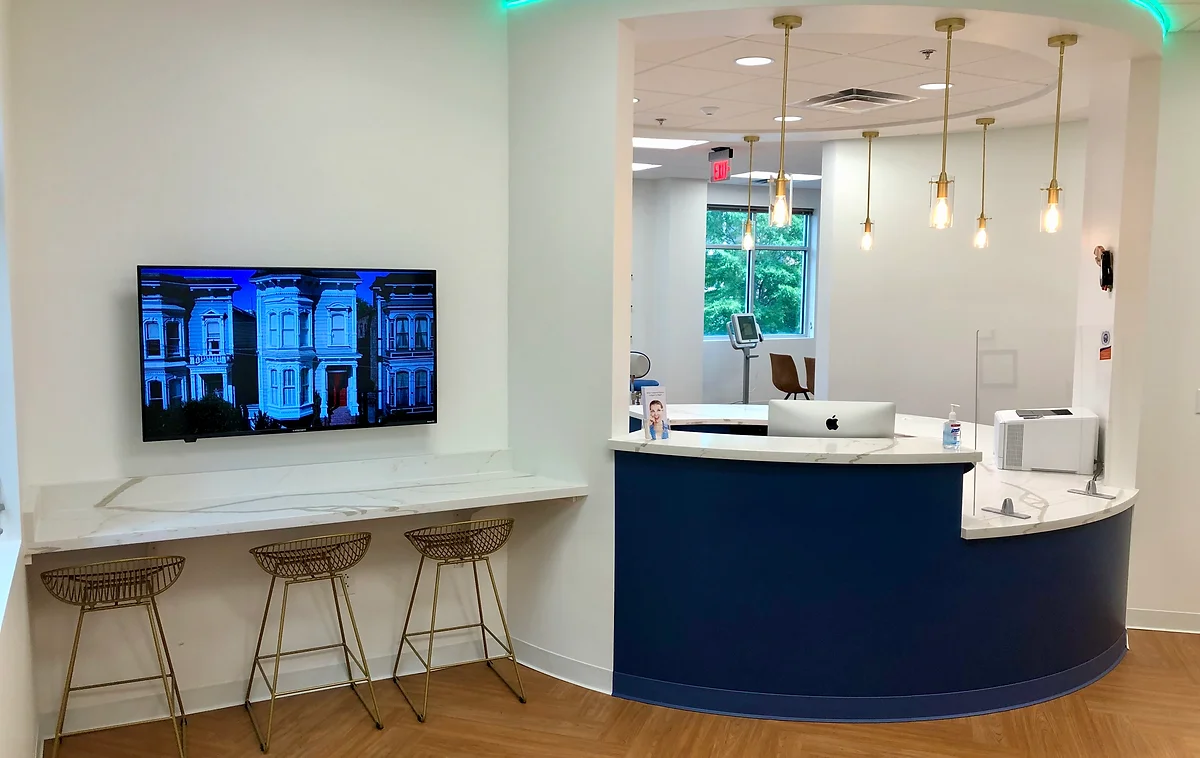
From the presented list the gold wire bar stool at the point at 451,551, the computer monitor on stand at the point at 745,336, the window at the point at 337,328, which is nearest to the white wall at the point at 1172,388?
the gold wire bar stool at the point at 451,551

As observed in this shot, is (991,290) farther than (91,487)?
Yes

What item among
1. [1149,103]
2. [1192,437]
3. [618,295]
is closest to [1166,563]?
[1192,437]

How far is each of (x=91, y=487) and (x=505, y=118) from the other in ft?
7.39

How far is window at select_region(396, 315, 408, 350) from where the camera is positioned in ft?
12.9

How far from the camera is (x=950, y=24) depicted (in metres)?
3.77

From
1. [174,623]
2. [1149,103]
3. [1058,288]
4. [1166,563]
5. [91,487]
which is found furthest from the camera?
[1058,288]

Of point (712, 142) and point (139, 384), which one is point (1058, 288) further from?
point (139, 384)

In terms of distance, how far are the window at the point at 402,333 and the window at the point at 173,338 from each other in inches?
33.3

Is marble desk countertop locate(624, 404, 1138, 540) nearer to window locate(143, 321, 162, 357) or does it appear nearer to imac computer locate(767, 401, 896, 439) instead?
imac computer locate(767, 401, 896, 439)

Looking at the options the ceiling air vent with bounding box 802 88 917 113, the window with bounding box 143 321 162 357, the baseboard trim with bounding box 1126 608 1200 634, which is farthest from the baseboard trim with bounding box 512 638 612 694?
the ceiling air vent with bounding box 802 88 917 113

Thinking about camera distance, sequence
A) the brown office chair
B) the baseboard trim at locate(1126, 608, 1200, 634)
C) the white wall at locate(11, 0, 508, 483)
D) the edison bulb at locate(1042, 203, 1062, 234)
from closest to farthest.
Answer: the white wall at locate(11, 0, 508, 483)
the edison bulb at locate(1042, 203, 1062, 234)
the baseboard trim at locate(1126, 608, 1200, 634)
the brown office chair

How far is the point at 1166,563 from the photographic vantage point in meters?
4.68

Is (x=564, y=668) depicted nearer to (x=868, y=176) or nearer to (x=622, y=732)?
(x=622, y=732)

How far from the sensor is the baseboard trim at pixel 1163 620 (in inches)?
184
